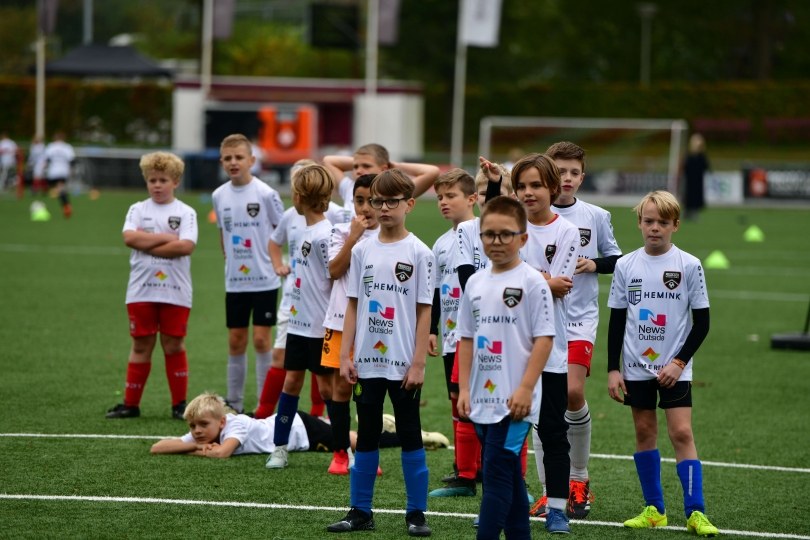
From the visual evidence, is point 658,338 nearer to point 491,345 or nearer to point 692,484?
point 692,484

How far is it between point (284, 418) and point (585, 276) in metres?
2.27

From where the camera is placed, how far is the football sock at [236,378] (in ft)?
31.2

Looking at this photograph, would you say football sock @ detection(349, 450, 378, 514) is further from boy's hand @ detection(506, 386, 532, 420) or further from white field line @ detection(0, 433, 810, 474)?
white field line @ detection(0, 433, 810, 474)

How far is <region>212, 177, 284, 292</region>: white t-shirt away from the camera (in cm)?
938

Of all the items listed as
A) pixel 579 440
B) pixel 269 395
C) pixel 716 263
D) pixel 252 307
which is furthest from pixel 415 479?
pixel 716 263

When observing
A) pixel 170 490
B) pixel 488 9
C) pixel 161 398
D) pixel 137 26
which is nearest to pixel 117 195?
pixel 488 9

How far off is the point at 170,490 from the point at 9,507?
931 millimetres

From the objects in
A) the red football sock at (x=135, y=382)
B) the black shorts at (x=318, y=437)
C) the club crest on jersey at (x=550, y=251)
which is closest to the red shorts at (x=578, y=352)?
the club crest on jersey at (x=550, y=251)

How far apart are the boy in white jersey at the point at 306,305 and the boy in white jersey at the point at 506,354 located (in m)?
2.36

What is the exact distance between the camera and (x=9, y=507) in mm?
6570

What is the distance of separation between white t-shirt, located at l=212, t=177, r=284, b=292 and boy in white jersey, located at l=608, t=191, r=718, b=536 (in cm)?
359

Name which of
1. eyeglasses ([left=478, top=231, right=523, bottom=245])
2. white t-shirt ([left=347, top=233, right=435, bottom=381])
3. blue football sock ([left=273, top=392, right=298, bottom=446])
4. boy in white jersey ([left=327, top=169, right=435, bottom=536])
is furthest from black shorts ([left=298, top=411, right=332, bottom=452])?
eyeglasses ([left=478, top=231, right=523, bottom=245])

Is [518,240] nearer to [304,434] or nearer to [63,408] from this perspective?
Result: [304,434]

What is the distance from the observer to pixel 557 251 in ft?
20.8
